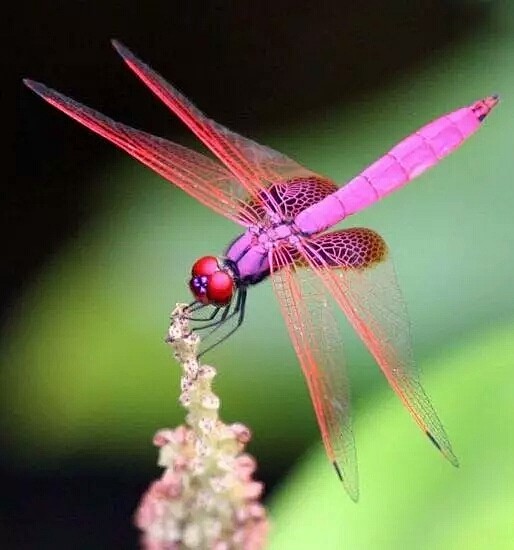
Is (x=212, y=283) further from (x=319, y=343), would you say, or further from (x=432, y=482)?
(x=432, y=482)

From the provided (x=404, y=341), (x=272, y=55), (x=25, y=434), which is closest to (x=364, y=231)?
(x=404, y=341)

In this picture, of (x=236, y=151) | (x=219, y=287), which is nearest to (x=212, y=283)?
(x=219, y=287)

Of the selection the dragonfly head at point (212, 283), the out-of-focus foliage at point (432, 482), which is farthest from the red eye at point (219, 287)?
the out-of-focus foliage at point (432, 482)

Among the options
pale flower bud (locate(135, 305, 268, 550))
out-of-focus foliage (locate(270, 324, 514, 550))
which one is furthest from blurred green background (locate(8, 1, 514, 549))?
pale flower bud (locate(135, 305, 268, 550))

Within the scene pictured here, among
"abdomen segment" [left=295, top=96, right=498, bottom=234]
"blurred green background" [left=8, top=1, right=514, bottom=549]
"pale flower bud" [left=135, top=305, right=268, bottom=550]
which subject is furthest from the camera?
"blurred green background" [left=8, top=1, right=514, bottom=549]

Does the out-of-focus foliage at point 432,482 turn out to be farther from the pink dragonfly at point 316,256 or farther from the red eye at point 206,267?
the red eye at point 206,267

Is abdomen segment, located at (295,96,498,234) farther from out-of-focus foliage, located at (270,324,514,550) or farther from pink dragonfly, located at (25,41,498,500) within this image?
out-of-focus foliage, located at (270,324,514,550)

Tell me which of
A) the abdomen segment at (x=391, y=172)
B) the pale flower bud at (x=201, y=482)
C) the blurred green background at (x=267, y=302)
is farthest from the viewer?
the blurred green background at (x=267, y=302)
